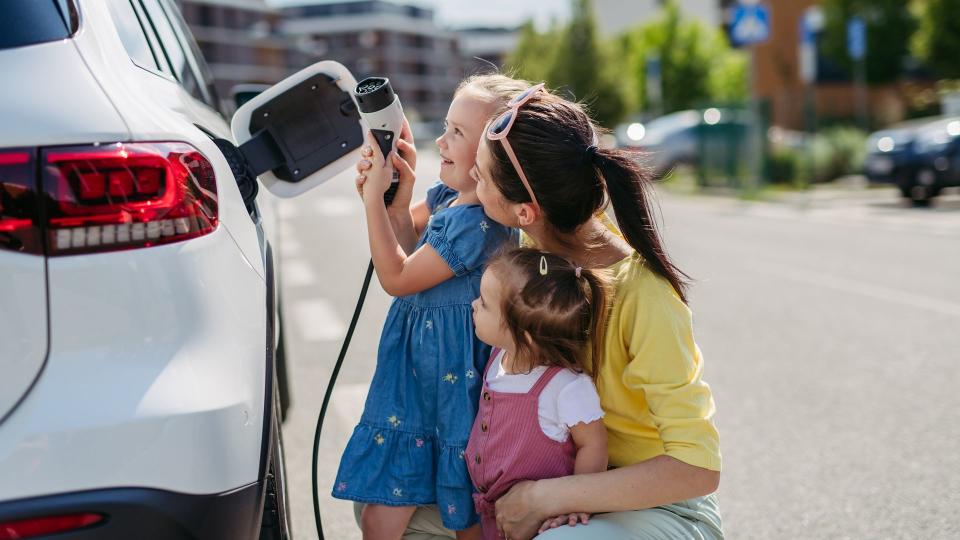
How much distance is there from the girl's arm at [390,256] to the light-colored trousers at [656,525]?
62cm

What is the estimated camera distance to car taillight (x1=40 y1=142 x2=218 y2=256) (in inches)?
66.5

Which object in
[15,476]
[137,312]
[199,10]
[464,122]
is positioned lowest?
[15,476]

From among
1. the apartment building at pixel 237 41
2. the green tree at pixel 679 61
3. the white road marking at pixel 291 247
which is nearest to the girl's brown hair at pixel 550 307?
the white road marking at pixel 291 247

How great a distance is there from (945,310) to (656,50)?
47988 mm

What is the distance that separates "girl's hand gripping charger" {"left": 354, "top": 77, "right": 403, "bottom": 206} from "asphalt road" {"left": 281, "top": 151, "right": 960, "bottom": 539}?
68 centimetres

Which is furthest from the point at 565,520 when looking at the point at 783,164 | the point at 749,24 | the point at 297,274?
the point at 783,164

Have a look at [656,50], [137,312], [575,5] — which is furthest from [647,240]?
[656,50]

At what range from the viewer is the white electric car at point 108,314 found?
1646 millimetres

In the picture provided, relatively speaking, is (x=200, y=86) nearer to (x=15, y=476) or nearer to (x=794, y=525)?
(x=15, y=476)

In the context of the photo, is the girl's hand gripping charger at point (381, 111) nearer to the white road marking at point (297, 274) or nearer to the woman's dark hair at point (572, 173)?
the woman's dark hair at point (572, 173)

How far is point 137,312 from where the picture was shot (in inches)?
67.2

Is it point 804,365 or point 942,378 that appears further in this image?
point 804,365

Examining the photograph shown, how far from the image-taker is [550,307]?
6.90 ft

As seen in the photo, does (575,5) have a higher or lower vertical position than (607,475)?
higher
